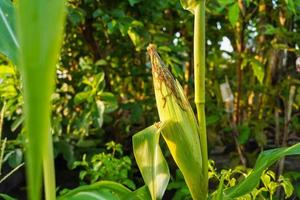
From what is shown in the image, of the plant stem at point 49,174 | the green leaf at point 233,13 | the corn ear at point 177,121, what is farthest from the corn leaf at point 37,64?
the green leaf at point 233,13

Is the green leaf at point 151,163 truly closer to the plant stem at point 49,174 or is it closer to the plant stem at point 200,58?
the plant stem at point 200,58

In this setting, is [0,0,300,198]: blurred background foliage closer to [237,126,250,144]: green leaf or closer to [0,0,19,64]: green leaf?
[237,126,250,144]: green leaf

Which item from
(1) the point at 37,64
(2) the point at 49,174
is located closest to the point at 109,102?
(2) the point at 49,174

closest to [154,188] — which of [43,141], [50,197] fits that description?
[50,197]

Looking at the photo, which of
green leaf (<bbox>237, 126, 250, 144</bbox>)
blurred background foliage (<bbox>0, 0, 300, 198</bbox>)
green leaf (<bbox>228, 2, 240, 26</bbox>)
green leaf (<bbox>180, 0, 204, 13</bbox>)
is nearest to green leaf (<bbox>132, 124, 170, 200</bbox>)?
green leaf (<bbox>180, 0, 204, 13</bbox>)

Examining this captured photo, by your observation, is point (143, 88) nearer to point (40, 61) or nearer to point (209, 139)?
point (209, 139)

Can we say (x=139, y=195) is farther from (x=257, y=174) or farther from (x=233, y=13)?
(x=233, y=13)

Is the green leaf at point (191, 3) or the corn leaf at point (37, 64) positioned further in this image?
the green leaf at point (191, 3)
